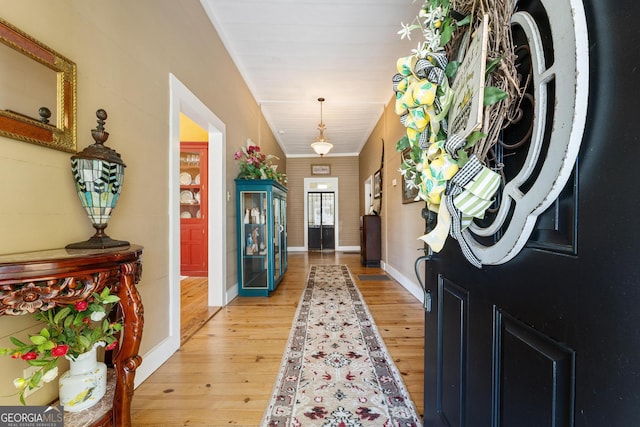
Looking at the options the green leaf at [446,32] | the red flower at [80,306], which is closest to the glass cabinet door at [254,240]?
the red flower at [80,306]

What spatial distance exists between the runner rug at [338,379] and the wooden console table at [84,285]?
2.33 ft

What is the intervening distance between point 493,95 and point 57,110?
65.4 inches

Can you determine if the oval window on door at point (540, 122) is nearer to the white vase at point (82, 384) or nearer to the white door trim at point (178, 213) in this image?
the white vase at point (82, 384)

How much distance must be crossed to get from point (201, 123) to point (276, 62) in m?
1.43

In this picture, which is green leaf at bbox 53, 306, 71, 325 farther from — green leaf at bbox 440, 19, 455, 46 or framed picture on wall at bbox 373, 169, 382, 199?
framed picture on wall at bbox 373, 169, 382, 199

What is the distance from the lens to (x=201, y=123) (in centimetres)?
275

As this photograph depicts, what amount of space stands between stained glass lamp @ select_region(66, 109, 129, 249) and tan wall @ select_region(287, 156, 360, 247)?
23.0 ft

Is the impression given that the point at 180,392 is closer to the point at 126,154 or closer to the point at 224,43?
the point at 126,154

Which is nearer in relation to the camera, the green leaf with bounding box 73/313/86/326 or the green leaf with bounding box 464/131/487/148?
the green leaf with bounding box 464/131/487/148

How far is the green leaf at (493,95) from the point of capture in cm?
60

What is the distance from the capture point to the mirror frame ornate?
1.00 m

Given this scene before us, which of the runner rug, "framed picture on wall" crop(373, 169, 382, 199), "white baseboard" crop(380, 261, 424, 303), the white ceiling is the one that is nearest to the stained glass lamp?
the runner rug

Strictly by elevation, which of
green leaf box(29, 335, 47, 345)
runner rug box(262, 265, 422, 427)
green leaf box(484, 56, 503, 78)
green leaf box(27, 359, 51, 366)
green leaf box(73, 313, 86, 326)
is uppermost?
green leaf box(484, 56, 503, 78)

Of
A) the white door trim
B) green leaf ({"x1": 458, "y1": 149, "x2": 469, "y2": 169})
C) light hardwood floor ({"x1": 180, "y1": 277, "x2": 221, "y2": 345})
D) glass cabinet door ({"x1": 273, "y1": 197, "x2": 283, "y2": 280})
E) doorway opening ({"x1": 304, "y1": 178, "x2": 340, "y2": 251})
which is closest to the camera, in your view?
green leaf ({"x1": 458, "y1": 149, "x2": 469, "y2": 169})
